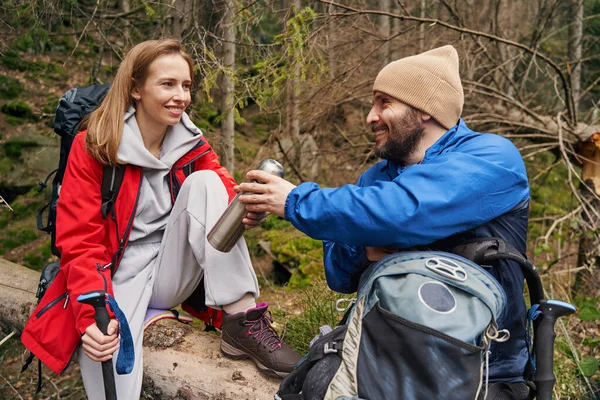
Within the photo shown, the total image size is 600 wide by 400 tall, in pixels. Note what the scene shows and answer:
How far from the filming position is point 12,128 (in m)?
8.26

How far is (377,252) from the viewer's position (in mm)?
2080

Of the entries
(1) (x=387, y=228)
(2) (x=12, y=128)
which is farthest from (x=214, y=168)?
(2) (x=12, y=128)

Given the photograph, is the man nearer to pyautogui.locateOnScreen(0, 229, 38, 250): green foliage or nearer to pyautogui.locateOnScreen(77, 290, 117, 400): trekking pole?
pyautogui.locateOnScreen(77, 290, 117, 400): trekking pole

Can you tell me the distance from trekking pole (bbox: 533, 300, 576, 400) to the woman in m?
1.08

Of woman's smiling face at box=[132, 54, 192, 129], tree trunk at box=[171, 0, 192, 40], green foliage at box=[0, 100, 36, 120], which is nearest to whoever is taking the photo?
woman's smiling face at box=[132, 54, 192, 129]

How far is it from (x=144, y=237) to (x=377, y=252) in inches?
52.5

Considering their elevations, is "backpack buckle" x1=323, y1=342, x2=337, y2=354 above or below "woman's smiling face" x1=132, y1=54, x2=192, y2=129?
below

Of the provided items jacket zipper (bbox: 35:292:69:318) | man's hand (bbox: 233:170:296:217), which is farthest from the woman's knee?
jacket zipper (bbox: 35:292:69:318)

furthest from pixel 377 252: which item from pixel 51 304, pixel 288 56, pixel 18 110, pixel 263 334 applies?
pixel 18 110

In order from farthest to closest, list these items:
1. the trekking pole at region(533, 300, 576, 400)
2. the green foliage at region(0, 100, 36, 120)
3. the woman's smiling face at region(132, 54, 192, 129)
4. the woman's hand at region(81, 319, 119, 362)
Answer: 1. the green foliage at region(0, 100, 36, 120)
2. the woman's smiling face at region(132, 54, 192, 129)
3. the woman's hand at region(81, 319, 119, 362)
4. the trekking pole at region(533, 300, 576, 400)

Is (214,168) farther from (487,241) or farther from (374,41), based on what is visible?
(374,41)

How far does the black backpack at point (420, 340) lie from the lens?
157 cm

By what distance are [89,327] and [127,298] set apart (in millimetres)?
329

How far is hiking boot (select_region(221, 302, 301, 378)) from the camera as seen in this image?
2.42 metres
